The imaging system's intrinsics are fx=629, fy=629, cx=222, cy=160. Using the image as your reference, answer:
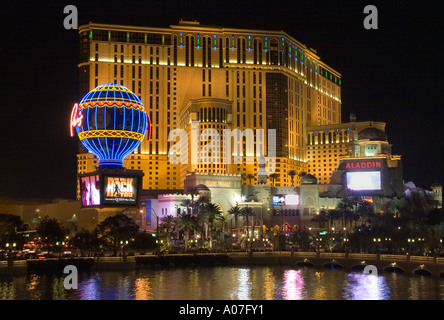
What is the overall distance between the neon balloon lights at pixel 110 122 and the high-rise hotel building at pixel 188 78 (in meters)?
58.1

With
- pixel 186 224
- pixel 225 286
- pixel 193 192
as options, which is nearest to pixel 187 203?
pixel 193 192

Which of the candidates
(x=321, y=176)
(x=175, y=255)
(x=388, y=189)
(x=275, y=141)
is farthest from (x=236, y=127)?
(x=175, y=255)

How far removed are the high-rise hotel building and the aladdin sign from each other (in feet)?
112

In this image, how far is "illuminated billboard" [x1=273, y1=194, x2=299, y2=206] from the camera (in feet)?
478

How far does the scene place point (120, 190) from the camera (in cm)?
11075

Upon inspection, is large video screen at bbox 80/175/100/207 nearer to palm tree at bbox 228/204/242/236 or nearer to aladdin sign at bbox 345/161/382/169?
palm tree at bbox 228/204/242/236

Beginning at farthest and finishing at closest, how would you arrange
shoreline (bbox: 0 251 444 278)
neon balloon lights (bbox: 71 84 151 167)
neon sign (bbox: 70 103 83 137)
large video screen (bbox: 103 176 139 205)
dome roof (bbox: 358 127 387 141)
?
dome roof (bbox: 358 127 387 141), neon sign (bbox: 70 103 83 137), large video screen (bbox: 103 176 139 205), neon balloon lights (bbox: 71 84 151 167), shoreline (bbox: 0 251 444 278)

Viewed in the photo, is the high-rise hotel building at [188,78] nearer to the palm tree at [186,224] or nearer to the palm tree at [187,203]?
the palm tree at [187,203]

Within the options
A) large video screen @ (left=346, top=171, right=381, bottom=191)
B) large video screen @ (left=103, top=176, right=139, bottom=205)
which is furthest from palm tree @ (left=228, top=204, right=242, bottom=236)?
large video screen @ (left=346, top=171, right=381, bottom=191)

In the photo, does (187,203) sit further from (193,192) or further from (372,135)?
(372,135)

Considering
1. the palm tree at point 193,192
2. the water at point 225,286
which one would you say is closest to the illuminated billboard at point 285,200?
the palm tree at point 193,192

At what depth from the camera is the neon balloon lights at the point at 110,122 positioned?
10800cm

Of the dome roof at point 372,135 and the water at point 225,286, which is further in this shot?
the dome roof at point 372,135
